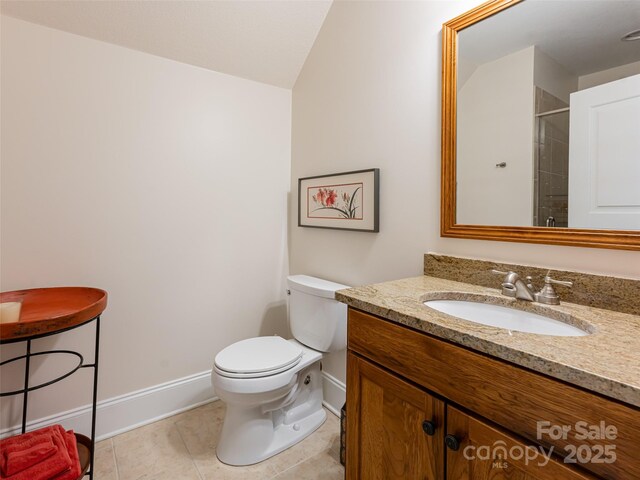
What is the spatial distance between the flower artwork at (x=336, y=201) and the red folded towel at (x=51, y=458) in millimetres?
1504

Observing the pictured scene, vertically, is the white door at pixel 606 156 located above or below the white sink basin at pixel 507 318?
above

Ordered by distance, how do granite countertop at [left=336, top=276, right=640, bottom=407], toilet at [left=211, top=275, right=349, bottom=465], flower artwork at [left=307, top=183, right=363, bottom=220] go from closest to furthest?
granite countertop at [left=336, top=276, right=640, bottom=407] < toilet at [left=211, top=275, right=349, bottom=465] < flower artwork at [left=307, top=183, right=363, bottom=220]

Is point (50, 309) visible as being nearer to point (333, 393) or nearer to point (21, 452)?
point (21, 452)

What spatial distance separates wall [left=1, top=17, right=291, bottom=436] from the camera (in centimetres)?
147

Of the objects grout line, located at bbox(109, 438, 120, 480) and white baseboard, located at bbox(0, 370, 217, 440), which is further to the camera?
white baseboard, located at bbox(0, 370, 217, 440)

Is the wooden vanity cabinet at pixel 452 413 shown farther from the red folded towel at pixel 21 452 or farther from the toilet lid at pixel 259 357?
the red folded towel at pixel 21 452

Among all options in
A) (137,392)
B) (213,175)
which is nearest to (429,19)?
(213,175)

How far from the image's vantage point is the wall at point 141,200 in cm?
147

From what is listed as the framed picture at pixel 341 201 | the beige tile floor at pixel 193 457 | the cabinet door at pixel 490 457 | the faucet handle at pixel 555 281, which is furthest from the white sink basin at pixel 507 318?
the beige tile floor at pixel 193 457

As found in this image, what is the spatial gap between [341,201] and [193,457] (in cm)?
146

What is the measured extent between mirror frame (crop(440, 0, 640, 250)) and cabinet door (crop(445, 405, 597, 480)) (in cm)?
66

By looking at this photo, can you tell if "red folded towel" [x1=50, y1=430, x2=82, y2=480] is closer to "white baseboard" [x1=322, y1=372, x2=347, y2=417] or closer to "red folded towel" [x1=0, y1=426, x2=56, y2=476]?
"red folded towel" [x1=0, y1=426, x2=56, y2=476]

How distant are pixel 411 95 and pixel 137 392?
206 centimetres

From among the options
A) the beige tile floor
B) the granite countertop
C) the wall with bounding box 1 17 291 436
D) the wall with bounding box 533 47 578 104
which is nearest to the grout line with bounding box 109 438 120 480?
the beige tile floor
